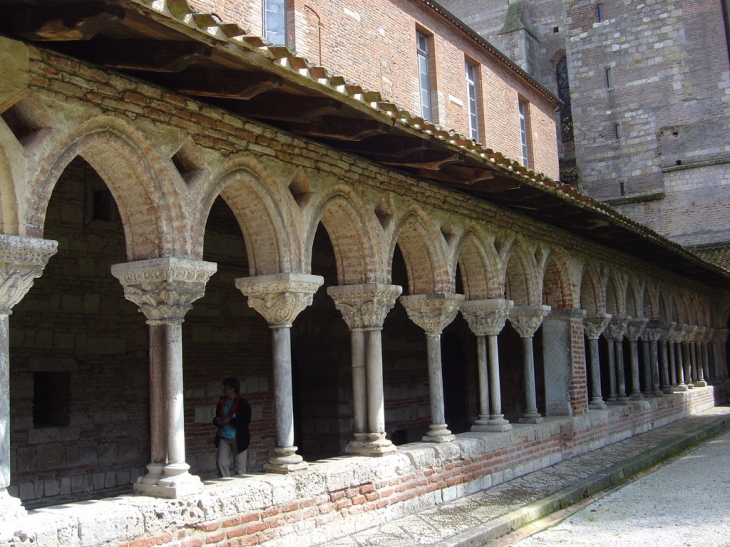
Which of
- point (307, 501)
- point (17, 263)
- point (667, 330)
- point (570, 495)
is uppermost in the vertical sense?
point (17, 263)

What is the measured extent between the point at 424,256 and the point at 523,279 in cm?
295

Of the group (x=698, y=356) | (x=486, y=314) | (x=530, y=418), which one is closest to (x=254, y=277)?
(x=486, y=314)

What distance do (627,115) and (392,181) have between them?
2044cm

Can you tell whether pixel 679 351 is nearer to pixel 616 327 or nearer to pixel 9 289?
pixel 616 327

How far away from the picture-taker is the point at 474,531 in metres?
7.31

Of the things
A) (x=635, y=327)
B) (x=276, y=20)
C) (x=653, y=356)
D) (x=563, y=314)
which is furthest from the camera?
(x=653, y=356)

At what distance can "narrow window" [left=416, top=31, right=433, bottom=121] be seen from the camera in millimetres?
14547

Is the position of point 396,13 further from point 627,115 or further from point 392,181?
point 627,115

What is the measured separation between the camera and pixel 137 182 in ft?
19.9

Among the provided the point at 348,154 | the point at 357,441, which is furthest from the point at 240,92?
the point at 357,441

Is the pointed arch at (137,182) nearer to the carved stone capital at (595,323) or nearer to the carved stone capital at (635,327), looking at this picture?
the carved stone capital at (595,323)

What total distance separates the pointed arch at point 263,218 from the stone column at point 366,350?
1249 mm

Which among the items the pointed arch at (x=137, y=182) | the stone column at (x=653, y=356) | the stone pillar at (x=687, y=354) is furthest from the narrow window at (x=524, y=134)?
the pointed arch at (x=137, y=182)

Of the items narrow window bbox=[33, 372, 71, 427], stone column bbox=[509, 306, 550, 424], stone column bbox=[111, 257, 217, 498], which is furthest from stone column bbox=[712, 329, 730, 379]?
stone column bbox=[111, 257, 217, 498]
